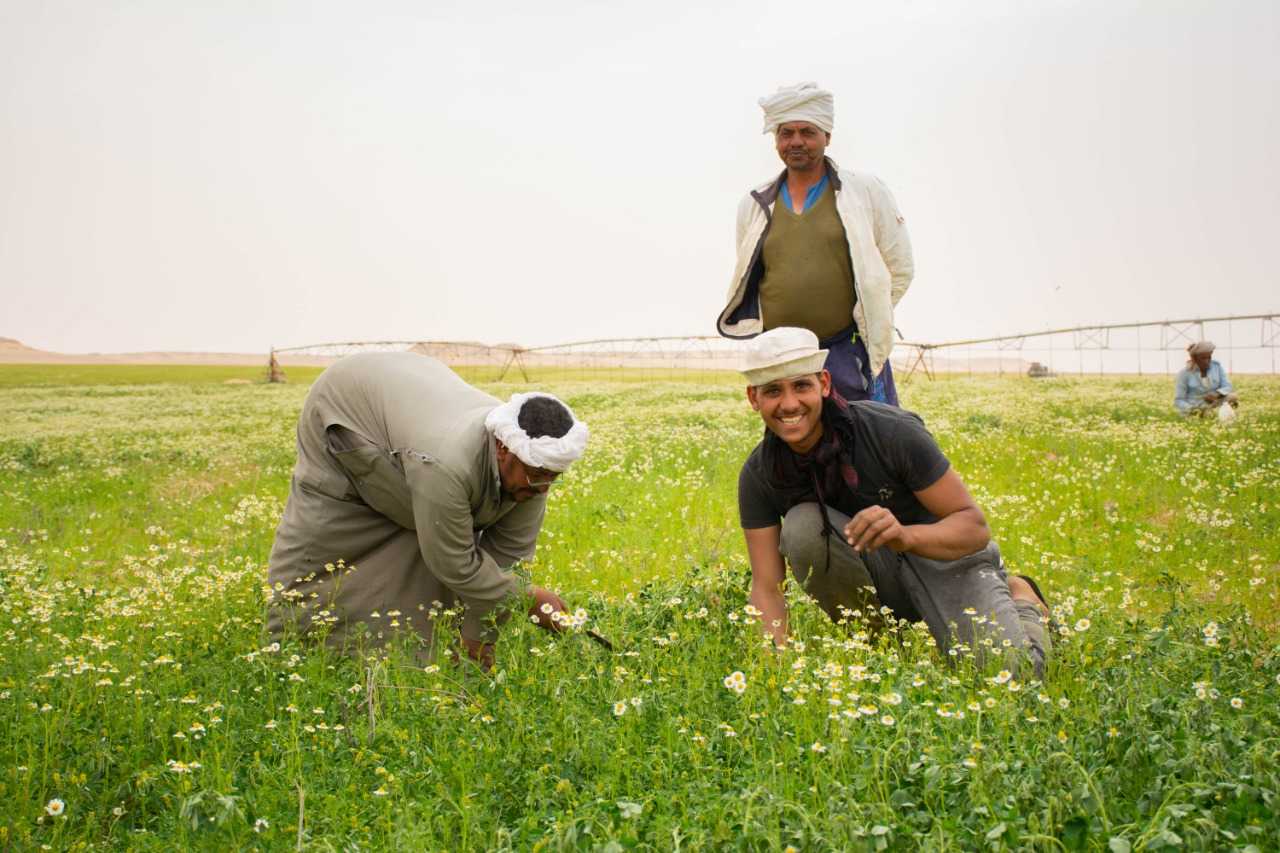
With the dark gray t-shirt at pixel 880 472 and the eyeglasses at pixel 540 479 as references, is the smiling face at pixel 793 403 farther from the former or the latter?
the eyeglasses at pixel 540 479

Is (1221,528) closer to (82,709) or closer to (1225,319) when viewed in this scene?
(82,709)

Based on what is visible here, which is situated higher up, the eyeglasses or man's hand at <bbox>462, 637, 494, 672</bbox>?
the eyeglasses

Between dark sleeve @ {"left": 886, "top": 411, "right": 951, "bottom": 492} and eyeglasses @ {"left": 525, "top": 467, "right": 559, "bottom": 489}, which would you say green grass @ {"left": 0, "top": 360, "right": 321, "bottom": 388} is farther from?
dark sleeve @ {"left": 886, "top": 411, "right": 951, "bottom": 492}

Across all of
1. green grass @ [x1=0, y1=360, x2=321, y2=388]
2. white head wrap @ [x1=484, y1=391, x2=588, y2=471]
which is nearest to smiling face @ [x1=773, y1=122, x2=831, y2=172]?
white head wrap @ [x1=484, y1=391, x2=588, y2=471]

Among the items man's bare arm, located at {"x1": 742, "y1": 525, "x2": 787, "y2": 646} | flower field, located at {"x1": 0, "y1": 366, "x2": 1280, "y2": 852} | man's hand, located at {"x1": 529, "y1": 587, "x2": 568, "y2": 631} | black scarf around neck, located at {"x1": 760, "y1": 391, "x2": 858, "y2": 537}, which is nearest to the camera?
flower field, located at {"x1": 0, "y1": 366, "x2": 1280, "y2": 852}

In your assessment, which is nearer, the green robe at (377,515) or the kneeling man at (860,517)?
the kneeling man at (860,517)

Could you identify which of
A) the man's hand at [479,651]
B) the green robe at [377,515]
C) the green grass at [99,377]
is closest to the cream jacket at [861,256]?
the green robe at [377,515]

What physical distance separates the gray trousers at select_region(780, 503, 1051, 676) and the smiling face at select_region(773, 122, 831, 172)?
86.5 inches

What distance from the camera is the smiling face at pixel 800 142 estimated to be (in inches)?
235

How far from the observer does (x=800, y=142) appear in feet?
19.6

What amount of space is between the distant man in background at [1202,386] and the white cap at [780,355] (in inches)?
490

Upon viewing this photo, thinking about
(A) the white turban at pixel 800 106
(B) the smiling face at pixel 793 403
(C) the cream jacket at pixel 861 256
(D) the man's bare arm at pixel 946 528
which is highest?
→ (A) the white turban at pixel 800 106

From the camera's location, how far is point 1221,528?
25.7ft

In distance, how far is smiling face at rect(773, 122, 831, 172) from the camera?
5.97 metres
